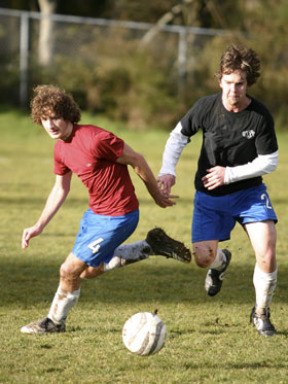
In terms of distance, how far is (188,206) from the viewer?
42.5 feet

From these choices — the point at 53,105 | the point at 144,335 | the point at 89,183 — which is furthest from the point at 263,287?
the point at 53,105

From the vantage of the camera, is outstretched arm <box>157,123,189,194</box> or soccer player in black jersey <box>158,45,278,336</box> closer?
soccer player in black jersey <box>158,45,278,336</box>

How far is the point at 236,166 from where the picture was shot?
6.53m

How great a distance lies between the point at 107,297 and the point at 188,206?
5.54 m

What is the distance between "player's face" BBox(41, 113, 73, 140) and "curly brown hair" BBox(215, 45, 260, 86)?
110cm

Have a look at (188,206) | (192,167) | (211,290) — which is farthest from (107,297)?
(192,167)

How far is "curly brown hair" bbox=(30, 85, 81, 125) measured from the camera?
5.95 metres

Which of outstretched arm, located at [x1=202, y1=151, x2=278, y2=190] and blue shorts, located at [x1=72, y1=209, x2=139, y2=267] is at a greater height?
outstretched arm, located at [x1=202, y1=151, x2=278, y2=190]

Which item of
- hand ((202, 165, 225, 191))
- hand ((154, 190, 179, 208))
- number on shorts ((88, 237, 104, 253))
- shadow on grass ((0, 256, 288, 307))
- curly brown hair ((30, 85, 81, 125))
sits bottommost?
shadow on grass ((0, 256, 288, 307))

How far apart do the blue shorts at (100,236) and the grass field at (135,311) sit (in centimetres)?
54

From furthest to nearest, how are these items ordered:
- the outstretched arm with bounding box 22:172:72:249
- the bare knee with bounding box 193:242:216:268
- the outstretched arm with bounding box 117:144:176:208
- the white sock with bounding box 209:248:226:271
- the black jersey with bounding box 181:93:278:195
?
the white sock with bounding box 209:248:226:271 < the bare knee with bounding box 193:242:216:268 < the black jersey with bounding box 181:93:278:195 < the outstretched arm with bounding box 22:172:72:249 < the outstretched arm with bounding box 117:144:176:208

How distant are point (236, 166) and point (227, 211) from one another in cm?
34

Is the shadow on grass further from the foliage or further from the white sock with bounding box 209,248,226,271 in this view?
the foliage

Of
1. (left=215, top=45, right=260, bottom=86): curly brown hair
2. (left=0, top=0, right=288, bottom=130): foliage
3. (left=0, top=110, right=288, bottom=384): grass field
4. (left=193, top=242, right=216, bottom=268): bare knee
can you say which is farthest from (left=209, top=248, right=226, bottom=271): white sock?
(left=0, top=0, right=288, bottom=130): foliage
